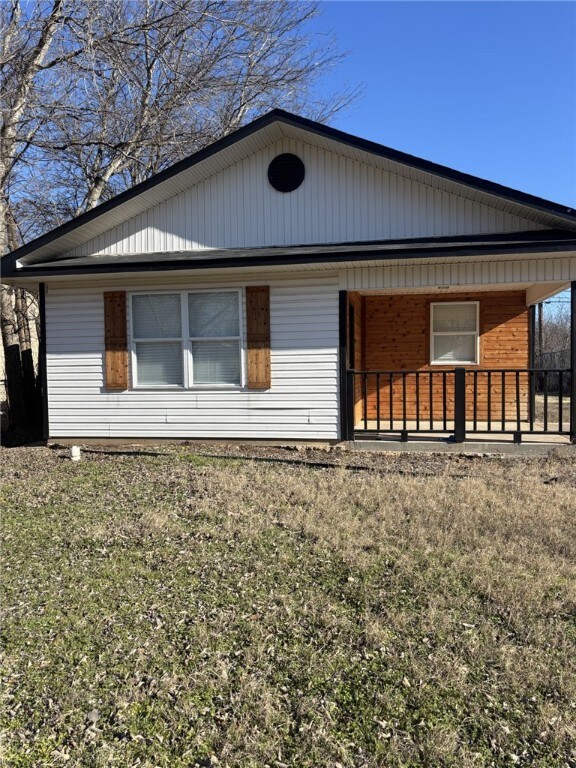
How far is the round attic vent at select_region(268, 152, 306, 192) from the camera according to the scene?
8625mm

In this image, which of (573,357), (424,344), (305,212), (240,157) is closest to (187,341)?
(305,212)

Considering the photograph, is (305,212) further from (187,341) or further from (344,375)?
(187,341)

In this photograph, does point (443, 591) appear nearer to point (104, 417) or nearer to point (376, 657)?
point (376, 657)

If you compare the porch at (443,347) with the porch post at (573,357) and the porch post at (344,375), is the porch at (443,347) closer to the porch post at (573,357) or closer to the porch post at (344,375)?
the porch post at (344,375)

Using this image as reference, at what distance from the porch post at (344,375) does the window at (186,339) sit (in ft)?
5.09

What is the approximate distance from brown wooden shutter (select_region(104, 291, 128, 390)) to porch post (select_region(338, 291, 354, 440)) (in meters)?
3.36

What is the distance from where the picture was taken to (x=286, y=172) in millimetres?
8664

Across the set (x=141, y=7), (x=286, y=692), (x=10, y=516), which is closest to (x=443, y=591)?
(x=286, y=692)

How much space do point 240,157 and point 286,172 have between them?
2.50 feet

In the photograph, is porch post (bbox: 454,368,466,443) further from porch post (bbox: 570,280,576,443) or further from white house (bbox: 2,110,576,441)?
porch post (bbox: 570,280,576,443)

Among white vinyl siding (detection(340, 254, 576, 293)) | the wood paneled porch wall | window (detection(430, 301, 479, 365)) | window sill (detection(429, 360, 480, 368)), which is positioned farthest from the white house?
window (detection(430, 301, 479, 365))

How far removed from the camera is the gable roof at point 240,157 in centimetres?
752

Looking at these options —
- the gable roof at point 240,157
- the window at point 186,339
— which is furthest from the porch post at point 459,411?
the window at point 186,339

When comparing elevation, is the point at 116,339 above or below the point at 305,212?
below
